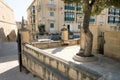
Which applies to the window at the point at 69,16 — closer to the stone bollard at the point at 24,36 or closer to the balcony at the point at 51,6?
the balcony at the point at 51,6

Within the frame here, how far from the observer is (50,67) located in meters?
8.77

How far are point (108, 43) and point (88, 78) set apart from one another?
17.2 ft

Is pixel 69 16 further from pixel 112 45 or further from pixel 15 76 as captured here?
pixel 112 45

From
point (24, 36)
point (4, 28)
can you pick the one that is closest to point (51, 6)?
point (4, 28)

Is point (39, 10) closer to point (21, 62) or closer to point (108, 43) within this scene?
point (21, 62)

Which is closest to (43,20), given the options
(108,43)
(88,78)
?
(108,43)

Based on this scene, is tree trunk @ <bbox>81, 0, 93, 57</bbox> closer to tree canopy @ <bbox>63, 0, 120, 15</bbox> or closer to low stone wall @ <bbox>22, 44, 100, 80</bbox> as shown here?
tree canopy @ <bbox>63, 0, 120, 15</bbox>

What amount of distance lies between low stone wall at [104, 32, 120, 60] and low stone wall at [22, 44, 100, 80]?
4228 mm

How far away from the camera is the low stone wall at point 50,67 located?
6.20 m

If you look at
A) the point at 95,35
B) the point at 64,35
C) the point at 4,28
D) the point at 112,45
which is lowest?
the point at 112,45

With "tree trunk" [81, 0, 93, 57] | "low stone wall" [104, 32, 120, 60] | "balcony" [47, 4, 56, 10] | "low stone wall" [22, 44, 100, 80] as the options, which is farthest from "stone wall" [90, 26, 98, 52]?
"balcony" [47, 4, 56, 10]

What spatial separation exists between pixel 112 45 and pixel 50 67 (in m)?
4.62

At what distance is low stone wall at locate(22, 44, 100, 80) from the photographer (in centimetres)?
620

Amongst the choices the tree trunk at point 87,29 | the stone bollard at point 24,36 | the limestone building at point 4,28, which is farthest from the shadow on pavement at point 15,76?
the limestone building at point 4,28
